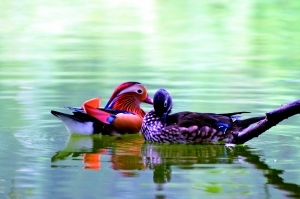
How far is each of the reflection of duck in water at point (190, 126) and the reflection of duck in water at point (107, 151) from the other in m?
0.26

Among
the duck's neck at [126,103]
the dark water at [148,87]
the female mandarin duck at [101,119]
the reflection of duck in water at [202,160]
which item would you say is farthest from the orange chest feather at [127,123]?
the reflection of duck in water at [202,160]

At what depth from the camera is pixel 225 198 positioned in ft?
23.2

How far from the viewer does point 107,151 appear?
9.09m

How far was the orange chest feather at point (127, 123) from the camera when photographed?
1003 centimetres

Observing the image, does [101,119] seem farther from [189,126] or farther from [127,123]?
[189,126]

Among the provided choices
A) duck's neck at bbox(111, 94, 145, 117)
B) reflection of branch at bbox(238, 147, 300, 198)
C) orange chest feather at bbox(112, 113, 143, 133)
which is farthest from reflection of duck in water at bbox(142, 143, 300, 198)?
duck's neck at bbox(111, 94, 145, 117)

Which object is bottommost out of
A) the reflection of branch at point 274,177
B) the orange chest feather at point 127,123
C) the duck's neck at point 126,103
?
the reflection of branch at point 274,177

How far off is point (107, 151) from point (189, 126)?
880mm

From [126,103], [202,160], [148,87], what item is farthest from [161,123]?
[148,87]

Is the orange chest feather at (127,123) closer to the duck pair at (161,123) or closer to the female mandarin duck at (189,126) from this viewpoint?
the duck pair at (161,123)

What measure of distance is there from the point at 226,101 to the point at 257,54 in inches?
233

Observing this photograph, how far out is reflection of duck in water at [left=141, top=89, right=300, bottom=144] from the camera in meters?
9.38

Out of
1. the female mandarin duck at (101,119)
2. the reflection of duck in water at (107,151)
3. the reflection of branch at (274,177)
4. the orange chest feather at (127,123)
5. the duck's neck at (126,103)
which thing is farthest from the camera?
the duck's neck at (126,103)

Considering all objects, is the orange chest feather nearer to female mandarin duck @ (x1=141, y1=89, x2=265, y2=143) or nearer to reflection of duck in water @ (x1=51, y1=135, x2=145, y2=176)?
reflection of duck in water @ (x1=51, y1=135, x2=145, y2=176)
